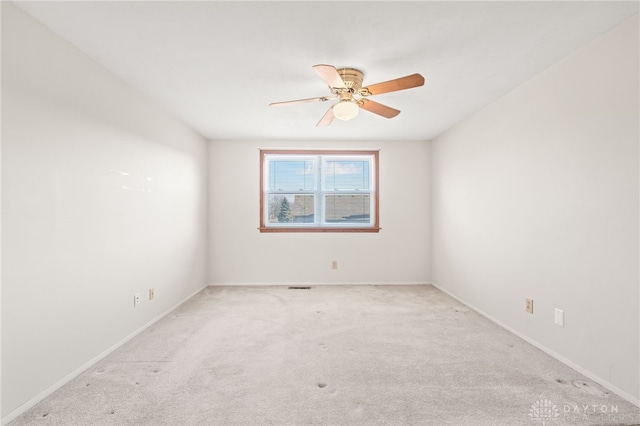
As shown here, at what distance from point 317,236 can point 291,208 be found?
61 centimetres

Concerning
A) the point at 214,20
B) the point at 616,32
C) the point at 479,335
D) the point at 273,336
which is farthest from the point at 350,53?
the point at 479,335

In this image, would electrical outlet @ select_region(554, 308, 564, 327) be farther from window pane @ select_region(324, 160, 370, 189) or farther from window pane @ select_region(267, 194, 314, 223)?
window pane @ select_region(267, 194, 314, 223)

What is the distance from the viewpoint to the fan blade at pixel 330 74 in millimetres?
1884

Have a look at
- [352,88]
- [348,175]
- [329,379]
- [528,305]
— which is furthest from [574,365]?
[348,175]

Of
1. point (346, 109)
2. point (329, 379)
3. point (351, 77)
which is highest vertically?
point (351, 77)

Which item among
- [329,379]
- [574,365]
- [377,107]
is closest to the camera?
[329,379]

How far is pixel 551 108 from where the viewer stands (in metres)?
2.39

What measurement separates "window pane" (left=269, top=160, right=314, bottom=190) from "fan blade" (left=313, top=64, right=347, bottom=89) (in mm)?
Result: 2625

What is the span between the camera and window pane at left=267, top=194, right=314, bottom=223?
4.82 meters

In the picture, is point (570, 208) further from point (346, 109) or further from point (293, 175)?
point (293, 175)

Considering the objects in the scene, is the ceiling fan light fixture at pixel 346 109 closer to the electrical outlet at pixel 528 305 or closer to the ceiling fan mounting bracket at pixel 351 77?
the ceiling fan mounting bracket at pixel 351 77

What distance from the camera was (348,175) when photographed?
4879 mm

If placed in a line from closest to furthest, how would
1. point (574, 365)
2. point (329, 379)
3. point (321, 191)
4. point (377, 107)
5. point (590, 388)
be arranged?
point (590, 388)
point (329, 379)
point (574, 365)
point (377, 107)
point (321, 191)

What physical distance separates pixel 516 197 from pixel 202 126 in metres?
3.64
